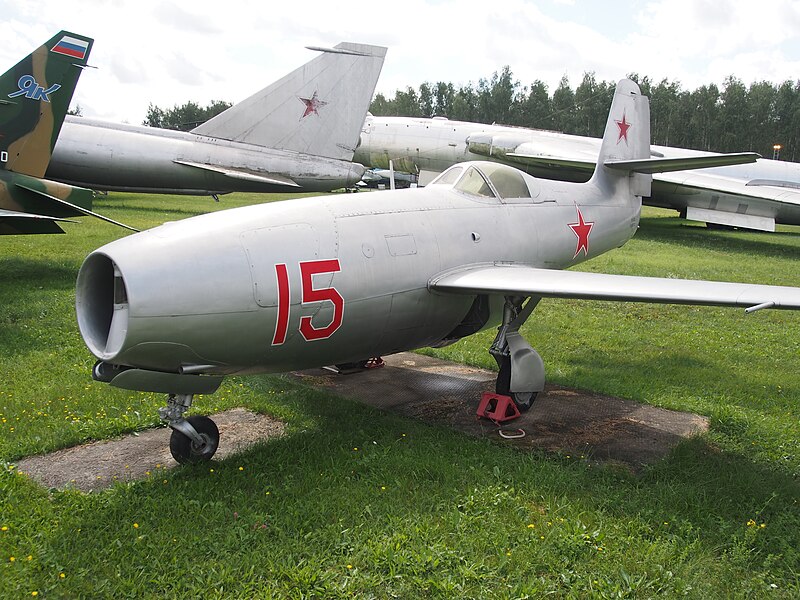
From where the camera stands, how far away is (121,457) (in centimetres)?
479

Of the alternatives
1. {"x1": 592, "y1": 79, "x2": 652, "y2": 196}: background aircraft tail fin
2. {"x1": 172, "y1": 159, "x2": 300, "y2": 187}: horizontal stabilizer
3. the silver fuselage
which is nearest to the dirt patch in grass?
the silver fuselage

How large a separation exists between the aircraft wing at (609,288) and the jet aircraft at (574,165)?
16607mm

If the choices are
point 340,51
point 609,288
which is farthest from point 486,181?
point 340,51

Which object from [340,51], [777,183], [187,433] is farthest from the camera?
[777,183]

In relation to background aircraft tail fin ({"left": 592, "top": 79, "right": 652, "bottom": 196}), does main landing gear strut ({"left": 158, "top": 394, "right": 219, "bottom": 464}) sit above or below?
below

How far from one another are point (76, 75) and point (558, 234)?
8.41 m

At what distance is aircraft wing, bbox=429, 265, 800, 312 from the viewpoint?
4523 mm

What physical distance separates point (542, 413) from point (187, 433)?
3186 mm

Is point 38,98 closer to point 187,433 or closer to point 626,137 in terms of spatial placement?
point 187,433

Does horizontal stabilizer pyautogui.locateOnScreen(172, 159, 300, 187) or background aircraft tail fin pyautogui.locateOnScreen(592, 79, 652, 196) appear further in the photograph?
horizontal stabilizer pyautogui.locateOnScreen(172, 159, 300, 187)

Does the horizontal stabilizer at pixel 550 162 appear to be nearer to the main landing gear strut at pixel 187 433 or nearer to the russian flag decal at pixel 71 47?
the russian flag decal at pixel 71 47

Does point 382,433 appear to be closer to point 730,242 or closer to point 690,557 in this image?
point 690,557

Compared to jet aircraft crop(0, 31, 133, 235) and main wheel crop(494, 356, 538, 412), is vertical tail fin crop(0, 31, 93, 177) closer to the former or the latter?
jet aircraft crop(0, 31, 133, 235)

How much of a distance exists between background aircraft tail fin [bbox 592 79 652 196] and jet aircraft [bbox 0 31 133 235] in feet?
25.7
